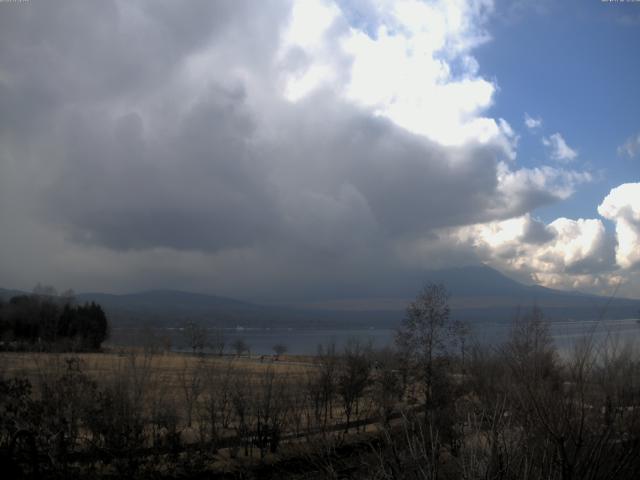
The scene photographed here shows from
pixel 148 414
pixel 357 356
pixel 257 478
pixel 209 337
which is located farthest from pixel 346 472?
pixel 209 337

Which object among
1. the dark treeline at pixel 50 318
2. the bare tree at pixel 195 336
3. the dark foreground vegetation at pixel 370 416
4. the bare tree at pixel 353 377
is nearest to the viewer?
the dark foreground vegetation at pixel 370 416

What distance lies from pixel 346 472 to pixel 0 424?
1137cm

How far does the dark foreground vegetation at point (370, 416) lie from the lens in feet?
24.3

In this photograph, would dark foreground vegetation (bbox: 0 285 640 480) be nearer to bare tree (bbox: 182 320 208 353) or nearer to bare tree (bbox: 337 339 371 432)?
bare tree (bbox: 337 339 371 432)

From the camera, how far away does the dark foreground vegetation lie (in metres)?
7.42

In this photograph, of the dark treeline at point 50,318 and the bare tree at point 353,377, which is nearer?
the bare tree at point 353,377

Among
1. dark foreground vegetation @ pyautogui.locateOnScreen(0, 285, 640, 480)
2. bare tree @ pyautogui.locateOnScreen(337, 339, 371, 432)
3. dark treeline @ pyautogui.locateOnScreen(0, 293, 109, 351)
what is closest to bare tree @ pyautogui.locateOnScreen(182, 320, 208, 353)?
dark treeline @ pyautogui.locateOnScreen(0, 293, 109, 351)

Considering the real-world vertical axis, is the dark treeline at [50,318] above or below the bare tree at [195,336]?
above

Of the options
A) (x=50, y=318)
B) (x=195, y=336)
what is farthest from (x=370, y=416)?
(x=195, y=336)

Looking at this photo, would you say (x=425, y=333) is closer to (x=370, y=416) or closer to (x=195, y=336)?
(x=370, y=416)

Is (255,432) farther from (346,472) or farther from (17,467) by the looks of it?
(17,467)

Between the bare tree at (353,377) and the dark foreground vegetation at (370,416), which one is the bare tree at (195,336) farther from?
the bare tree at (353,377)

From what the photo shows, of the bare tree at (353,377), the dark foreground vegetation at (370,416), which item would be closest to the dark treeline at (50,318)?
the bare tree at (353,377)

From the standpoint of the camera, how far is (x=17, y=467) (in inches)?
413
